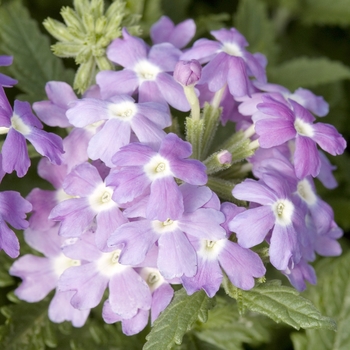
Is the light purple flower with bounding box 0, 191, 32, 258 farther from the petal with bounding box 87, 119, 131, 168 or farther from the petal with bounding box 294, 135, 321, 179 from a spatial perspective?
the petal with bounding box 294, 135, 321, 179

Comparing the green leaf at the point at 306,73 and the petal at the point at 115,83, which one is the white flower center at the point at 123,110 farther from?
the green leaf at the point at 306,73

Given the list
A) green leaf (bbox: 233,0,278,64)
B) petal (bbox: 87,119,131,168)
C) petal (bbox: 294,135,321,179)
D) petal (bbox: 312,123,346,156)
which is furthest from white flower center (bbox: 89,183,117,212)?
green leaf (bbox: 233,0,278,64)

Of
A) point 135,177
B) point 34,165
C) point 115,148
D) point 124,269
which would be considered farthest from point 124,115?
point 34,165

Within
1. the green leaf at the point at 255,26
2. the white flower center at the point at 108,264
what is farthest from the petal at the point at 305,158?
the green leaf at the point at 255,26

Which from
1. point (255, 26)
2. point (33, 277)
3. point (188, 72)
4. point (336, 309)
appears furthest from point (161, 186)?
point (255, 26)

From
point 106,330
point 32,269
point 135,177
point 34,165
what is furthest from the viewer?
point 34,165

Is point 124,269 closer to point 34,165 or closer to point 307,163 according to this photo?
point 307,163
